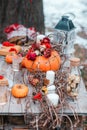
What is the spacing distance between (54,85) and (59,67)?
1.45 feet

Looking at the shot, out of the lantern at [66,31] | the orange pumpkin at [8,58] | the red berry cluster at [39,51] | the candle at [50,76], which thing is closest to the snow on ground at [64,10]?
the lantern at [66,31]

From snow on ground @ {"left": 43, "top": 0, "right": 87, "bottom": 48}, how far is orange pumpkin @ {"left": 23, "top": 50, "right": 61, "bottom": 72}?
4.78 m

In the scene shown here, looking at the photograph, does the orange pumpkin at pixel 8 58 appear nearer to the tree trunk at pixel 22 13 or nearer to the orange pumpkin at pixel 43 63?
the orange pumpkin at pixel 43 63

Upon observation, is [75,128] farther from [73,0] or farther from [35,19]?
[73,0]

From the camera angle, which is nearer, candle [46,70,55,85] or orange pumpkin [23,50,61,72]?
candle [46,70,55,85]

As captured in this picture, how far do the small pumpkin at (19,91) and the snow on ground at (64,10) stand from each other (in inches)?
207

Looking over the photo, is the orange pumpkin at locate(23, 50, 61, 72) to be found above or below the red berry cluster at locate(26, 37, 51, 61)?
below

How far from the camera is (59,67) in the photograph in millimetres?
3379

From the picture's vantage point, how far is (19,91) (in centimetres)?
280

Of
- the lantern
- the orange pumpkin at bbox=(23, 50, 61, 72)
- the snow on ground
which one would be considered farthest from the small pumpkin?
the snow on ground

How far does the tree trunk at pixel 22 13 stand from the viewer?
5316 millimetres

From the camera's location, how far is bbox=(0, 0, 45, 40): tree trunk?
17.4 ft

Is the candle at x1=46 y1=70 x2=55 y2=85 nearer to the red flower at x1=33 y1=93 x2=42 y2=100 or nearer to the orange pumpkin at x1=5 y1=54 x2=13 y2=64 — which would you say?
the red flower at x1=33 y1=93 x2=42 y2=100

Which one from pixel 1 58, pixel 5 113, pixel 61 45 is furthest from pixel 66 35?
pixel 5 113
